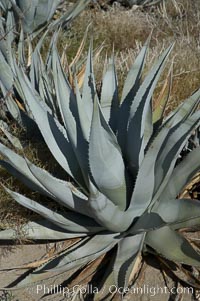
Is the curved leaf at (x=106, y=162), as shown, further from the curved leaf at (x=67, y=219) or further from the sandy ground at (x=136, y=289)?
the sandy ground at (x=136, y=289)

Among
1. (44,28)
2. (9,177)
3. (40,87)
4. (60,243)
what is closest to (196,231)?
(60,243)

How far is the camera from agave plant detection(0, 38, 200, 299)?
238cm

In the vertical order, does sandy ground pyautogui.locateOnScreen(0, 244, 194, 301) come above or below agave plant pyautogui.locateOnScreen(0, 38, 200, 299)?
below

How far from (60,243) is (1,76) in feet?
4.56

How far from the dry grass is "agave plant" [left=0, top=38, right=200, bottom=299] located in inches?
13.3

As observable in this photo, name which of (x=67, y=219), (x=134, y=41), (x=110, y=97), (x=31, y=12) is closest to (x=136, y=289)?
(x=67, y=219)

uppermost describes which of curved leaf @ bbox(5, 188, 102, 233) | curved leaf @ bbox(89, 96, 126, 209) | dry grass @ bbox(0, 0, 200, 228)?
curved leaf @ bbox(89, 96, 126, 209)

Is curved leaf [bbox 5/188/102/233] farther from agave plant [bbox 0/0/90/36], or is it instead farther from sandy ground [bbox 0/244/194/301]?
agave plant [bbox 0/0/90/36]

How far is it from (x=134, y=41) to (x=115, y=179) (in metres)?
3.84

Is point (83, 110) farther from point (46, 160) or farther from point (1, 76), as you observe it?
point (1, 76)

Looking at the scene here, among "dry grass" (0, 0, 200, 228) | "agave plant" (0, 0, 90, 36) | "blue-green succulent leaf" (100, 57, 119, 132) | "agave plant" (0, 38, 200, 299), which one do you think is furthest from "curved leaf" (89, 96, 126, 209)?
"agave plant" (0, 0, 90, 36)

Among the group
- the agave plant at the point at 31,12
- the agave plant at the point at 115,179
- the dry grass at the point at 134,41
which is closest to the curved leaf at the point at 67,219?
Result: the agave plant at the point at 115,179

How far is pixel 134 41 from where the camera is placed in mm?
6051

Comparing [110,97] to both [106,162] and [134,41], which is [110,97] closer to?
[106,162]
